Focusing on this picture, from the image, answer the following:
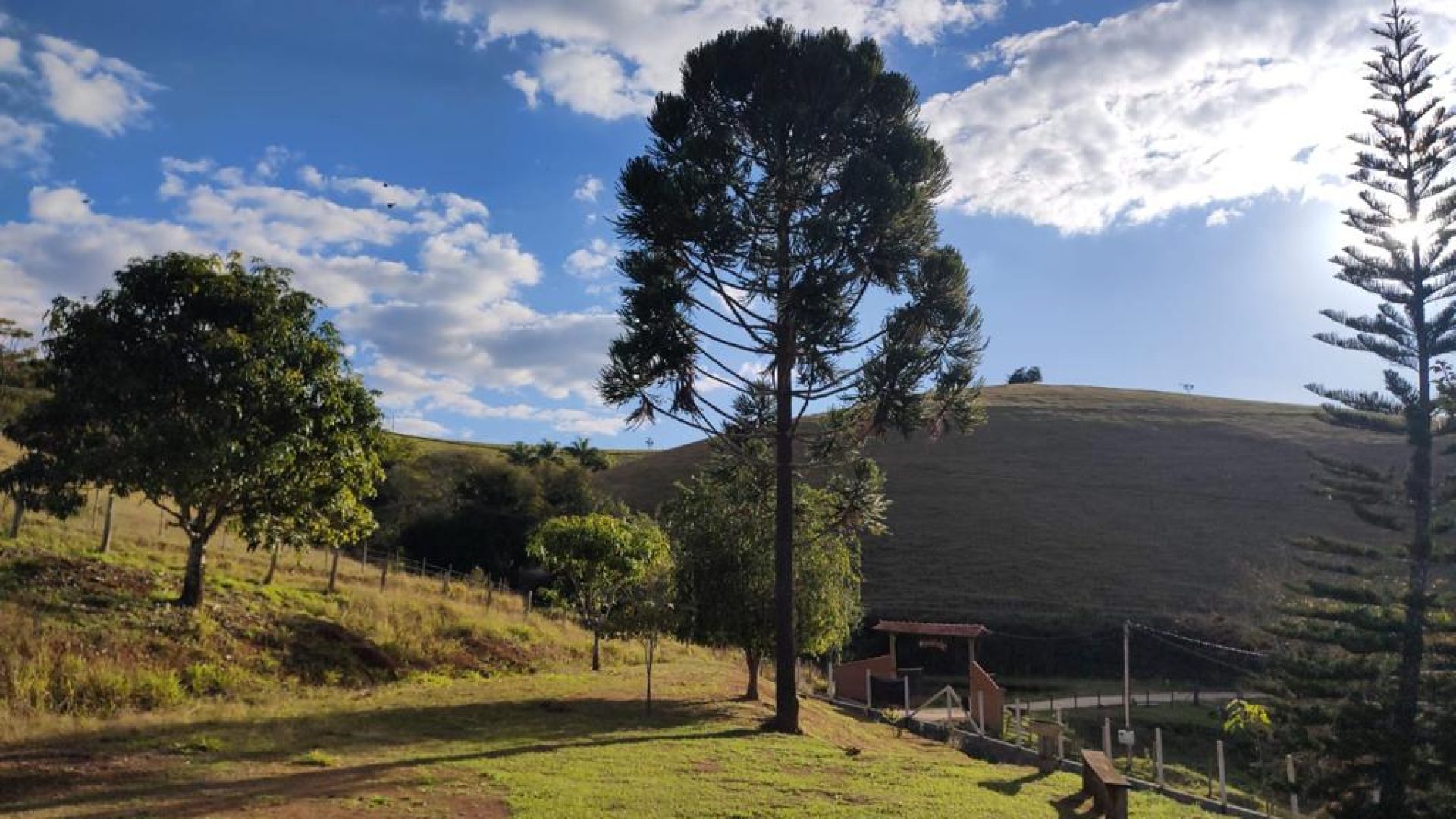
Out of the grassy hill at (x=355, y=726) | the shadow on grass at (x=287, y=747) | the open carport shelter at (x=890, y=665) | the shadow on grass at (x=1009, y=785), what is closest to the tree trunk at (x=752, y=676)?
the grassy hill at (x=355, y=726)

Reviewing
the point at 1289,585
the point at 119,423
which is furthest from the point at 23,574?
the point at 1289,585

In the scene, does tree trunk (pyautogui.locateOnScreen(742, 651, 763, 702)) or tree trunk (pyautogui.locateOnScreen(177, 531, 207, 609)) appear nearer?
tree trunk (pyautogui.locateOnScreen(177, 531, 207, 609))

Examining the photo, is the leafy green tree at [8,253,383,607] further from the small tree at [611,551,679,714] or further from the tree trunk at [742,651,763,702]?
the tree trunk at [742,651,763,702]

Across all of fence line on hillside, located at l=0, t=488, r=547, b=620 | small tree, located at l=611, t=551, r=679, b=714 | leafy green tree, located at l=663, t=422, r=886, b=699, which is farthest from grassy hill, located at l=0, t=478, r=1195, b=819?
fence line on hillside, located at l=0, t=488, r=547, b=620

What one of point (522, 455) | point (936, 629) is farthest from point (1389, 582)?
point (522, 455)

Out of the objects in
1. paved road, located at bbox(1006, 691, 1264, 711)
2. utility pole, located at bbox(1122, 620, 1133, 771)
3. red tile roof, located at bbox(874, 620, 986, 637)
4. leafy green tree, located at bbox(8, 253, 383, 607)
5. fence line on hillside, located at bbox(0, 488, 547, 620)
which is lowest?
paved road, located at bbox(1006, 691, 1264, 711)

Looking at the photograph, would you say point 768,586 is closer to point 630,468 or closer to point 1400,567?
point 1400,567

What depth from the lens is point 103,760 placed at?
402 inches

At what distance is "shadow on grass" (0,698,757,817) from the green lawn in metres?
0.04

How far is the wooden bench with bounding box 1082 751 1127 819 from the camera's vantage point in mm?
11727

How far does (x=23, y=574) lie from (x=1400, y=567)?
30.1m

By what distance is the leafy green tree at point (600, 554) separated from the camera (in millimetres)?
22219

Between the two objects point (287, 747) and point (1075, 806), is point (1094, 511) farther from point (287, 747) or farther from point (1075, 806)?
point (287, 747)

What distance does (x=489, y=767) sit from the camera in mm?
11828
